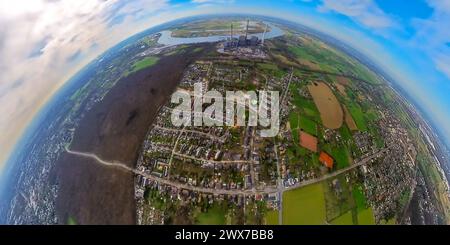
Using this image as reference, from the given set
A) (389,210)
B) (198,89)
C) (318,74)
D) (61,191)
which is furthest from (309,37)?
(61,191)

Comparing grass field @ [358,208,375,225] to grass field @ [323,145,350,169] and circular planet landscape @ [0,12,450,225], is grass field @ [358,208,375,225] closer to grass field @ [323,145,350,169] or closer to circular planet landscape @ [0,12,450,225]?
circular planet landscape @ [0,12,450,225]

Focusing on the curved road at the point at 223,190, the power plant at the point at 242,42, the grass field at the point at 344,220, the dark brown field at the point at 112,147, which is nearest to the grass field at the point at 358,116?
the curved road at the point at 223,190

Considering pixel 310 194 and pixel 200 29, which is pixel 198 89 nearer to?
pixel 310 194

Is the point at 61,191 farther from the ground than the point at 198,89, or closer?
closer

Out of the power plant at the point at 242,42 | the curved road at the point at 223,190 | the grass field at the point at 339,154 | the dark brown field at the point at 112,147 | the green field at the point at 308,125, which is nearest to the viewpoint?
the curved road at the point at 223,190

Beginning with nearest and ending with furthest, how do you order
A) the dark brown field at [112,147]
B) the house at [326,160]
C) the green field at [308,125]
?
the dark brown field at [112,147] < the house at [326,160] < the green field at [308,125]

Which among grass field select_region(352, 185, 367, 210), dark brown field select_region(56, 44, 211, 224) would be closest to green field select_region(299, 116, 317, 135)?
grass field select_region(352, 185, 367, 210)

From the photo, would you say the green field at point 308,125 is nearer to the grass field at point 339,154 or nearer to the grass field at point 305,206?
the grass field at point 339,154
